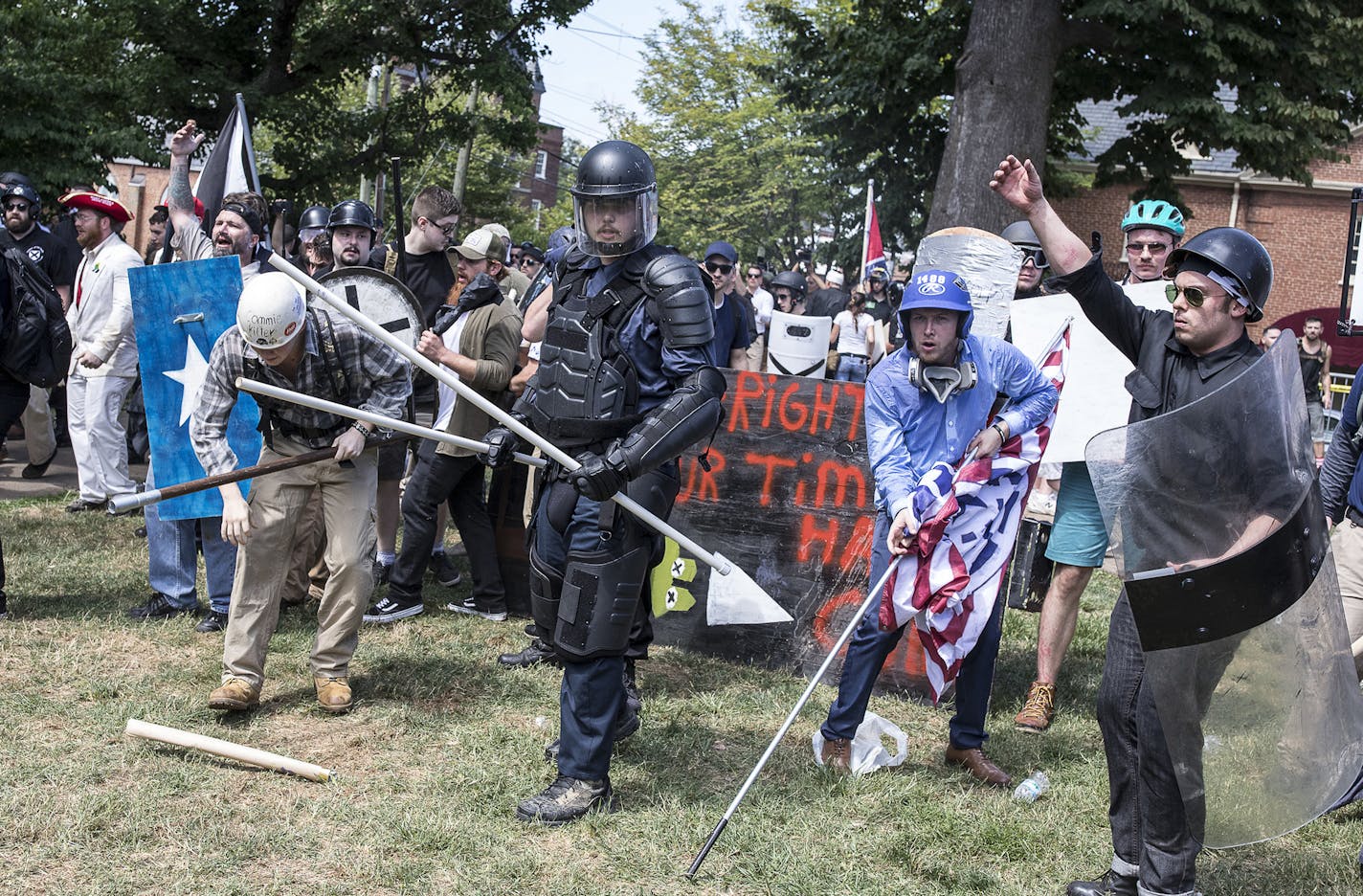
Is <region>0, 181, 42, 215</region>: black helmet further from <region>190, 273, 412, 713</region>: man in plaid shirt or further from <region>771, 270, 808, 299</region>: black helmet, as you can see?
<region>771, 270, 808, 299</region>: black helmet

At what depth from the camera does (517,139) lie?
17.9 meters

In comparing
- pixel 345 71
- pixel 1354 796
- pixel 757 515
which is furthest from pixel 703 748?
pixel 345 71

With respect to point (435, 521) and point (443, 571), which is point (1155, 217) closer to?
point (435, 521)

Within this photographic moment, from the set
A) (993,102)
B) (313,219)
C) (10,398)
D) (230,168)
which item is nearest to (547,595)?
(10,398)

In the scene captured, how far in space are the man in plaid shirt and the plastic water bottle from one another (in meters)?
2.68

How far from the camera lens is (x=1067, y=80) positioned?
15562 mm

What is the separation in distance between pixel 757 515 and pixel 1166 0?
9999 millimetres

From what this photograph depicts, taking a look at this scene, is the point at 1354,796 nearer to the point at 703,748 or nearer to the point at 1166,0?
the point at 703,748

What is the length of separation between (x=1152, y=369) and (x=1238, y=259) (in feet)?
1.29

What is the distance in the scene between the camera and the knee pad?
411 cm

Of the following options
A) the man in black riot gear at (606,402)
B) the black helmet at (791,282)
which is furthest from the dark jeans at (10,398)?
the black helmet at (791,282)

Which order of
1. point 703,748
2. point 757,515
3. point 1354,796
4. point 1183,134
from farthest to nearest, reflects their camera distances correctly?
point 1183,134 < point 757,515 < point 703,748 < point 1354,796

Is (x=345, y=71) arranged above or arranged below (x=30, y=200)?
above

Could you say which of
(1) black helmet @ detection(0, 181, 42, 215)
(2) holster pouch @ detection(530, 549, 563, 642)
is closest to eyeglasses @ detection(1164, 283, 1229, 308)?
(2) holster pouch @ detection(530, 549, 563, 642)
